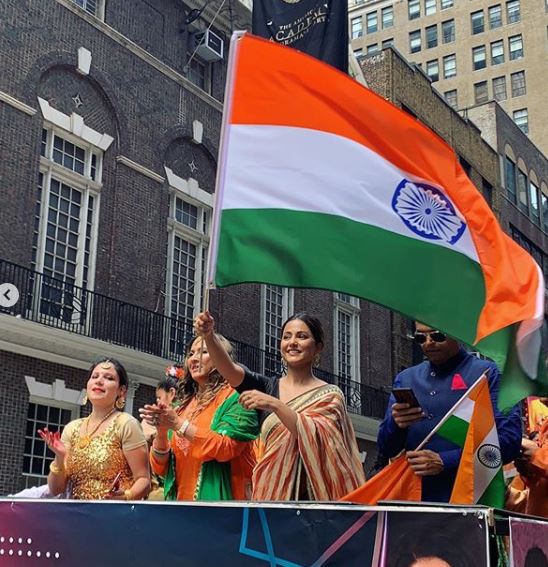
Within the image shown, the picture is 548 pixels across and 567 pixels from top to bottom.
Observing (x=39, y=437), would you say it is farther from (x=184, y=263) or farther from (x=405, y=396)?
(x=405, y=396)

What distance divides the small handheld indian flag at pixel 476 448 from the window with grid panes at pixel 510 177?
3364cm

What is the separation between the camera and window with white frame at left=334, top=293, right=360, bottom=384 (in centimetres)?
2548

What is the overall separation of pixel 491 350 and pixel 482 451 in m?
0.53

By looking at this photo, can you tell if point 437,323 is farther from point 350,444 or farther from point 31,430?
point 31,430

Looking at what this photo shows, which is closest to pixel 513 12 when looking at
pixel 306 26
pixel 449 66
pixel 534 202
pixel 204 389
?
pixel 449 66

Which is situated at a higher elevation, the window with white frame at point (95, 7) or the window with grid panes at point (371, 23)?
the window with grid panes at point (371, 23)

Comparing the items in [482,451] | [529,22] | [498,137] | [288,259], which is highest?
[529,22]

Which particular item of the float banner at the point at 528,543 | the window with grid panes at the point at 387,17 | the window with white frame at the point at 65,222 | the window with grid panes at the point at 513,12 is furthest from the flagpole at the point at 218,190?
the window with grid panes at the point at 387,17

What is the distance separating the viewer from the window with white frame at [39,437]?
15.0 meters

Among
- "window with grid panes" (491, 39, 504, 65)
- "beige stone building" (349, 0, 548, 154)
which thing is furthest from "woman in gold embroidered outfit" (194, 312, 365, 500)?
"window with grid panes" (491, 39, 504, 65)

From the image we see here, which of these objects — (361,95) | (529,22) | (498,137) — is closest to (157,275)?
(361,95)

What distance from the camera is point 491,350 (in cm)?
413

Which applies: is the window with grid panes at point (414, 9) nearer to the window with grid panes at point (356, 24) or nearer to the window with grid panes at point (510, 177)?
the window with grid panes at point (356, 24)

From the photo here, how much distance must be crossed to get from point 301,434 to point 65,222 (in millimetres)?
13284
